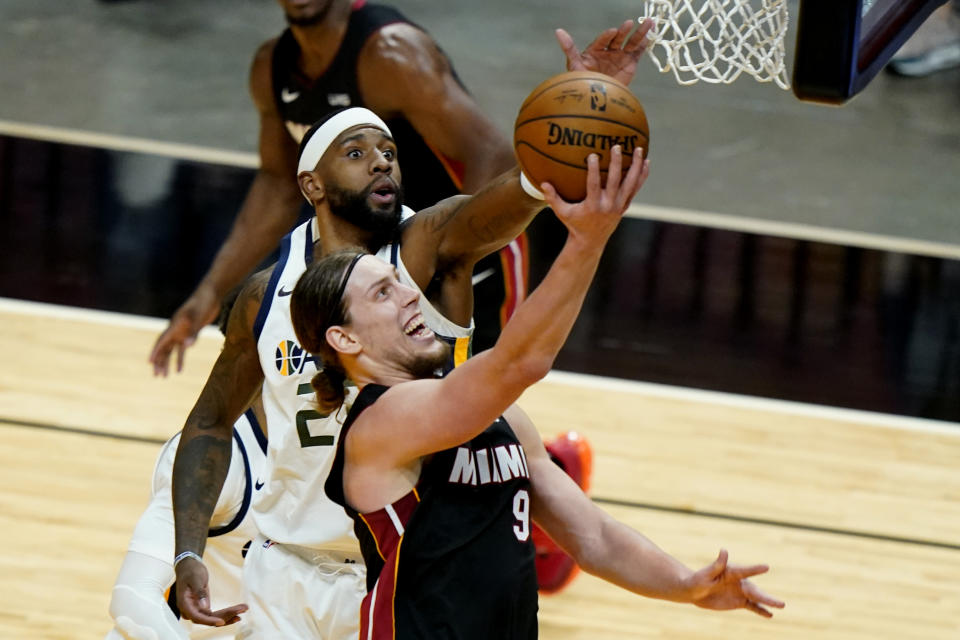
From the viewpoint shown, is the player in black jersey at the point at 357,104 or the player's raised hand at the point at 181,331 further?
the player's raised hand at the point at 181,331

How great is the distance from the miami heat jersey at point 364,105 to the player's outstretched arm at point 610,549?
1.55 metres

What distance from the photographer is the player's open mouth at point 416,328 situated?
2.77m

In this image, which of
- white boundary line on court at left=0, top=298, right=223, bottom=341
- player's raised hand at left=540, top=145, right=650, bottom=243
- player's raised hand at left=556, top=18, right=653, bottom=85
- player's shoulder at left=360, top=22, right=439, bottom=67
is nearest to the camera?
player's raised hand at left=540, top=145, right=650, bottom=243

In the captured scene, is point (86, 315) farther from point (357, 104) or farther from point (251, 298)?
point (251, 298)

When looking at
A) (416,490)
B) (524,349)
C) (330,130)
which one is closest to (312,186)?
(330,130)

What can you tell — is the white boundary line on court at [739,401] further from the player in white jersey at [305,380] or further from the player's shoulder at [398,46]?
the player in white jersey at [305,380]

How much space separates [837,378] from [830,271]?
1272mm

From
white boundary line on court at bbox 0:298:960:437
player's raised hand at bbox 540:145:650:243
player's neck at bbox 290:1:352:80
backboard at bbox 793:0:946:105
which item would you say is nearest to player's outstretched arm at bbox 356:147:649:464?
player's raised hand at bbox 540:145:650:243

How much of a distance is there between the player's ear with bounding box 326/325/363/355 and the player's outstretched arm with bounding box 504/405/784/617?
0.43 meters

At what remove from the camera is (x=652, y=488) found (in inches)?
213

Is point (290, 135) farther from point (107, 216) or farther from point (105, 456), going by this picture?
point (107, 216)

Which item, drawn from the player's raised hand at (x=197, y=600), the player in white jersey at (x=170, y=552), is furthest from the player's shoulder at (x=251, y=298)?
the player's raised hand at (x=197, y=600)

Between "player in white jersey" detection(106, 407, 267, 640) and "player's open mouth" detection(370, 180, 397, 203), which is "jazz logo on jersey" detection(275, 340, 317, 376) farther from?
"player in white jersey" detection(106, 407, 267, 640)

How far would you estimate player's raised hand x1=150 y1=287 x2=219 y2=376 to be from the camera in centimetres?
444
